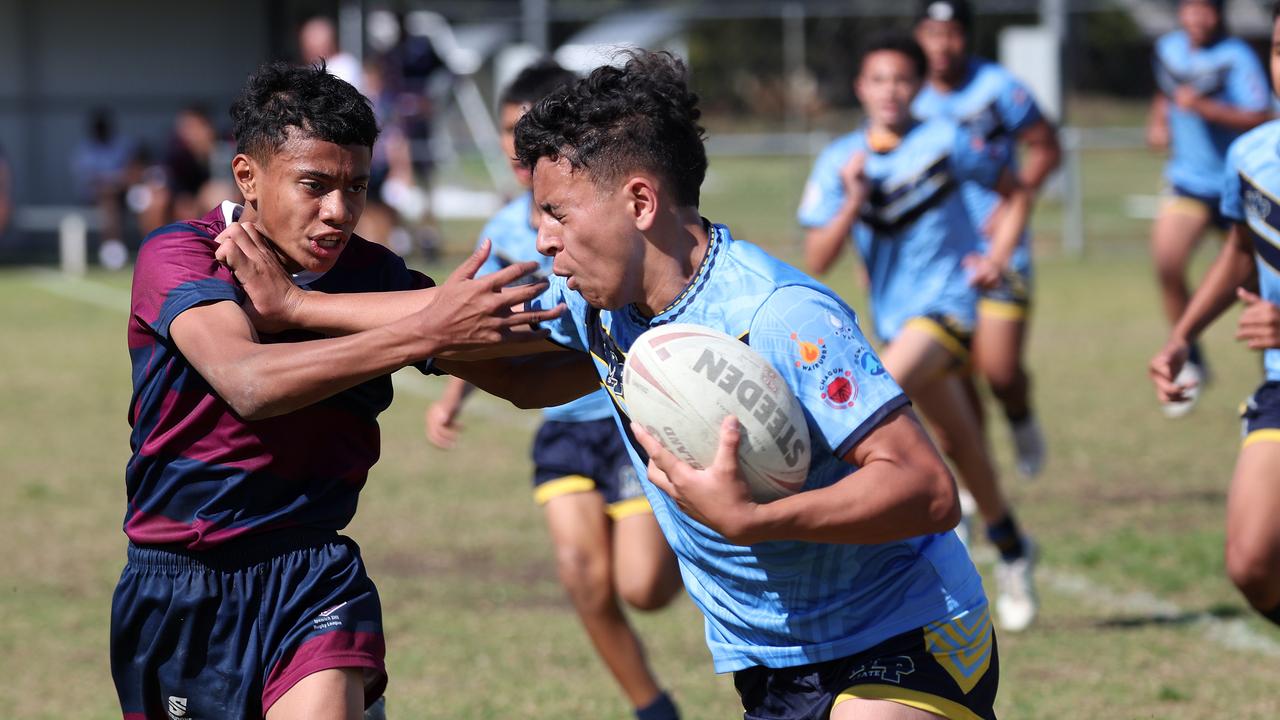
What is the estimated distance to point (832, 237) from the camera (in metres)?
7.09

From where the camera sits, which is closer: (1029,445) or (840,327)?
(840,327)

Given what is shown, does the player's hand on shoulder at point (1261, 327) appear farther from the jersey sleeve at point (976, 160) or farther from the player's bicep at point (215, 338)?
the jersey sleeve at point (976, 160)

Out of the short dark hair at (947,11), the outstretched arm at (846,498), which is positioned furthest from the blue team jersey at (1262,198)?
the short dark hair at (947,11)

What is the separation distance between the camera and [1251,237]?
5.14 meters

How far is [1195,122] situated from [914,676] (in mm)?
8368

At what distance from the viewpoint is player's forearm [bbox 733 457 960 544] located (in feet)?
9.98

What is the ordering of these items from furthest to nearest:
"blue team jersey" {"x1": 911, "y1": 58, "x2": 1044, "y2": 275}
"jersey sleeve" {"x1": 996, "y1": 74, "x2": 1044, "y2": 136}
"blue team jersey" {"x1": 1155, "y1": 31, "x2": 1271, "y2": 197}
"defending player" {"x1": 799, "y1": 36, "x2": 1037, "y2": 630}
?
"blue team jersey" {"x1": 1155, "y1": 31, "x2": 1271, "y2": 197} < "jersey sleeve" {"x1": 996, "y1": 74, "x2": 1044, "y2": 136} < "blue team jersey" {"x1": 911, "y1": 58, "x2": 1044, "y2": 275} < "defending player" {"x1": 799, "y1": 36, "x2": 1037, "y2": 630}

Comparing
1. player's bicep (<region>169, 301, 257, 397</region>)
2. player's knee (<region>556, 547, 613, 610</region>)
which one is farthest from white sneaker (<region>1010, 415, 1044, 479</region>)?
player's bicep (<region>169, 301, 257, 397</region>)

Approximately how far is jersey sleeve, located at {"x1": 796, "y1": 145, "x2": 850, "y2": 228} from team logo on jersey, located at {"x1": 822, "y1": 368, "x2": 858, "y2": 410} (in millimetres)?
4127

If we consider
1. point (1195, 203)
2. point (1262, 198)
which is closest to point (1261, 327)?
point (1262, 198)

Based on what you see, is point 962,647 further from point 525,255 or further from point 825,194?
point 825,194

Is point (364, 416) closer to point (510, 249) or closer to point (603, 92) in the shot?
point (603, 92)

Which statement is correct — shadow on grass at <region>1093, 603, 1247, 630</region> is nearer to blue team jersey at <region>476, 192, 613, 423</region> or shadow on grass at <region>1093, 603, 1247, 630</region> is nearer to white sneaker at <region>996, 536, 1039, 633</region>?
white sneaker at <region>996, 536, 1039, 633</region>

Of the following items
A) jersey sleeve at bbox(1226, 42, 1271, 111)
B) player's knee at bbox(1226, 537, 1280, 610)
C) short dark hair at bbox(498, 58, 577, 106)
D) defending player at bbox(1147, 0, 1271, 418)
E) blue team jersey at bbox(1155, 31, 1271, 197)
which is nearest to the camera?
player's knee at bbox(1226, 537, 1280, 610)
